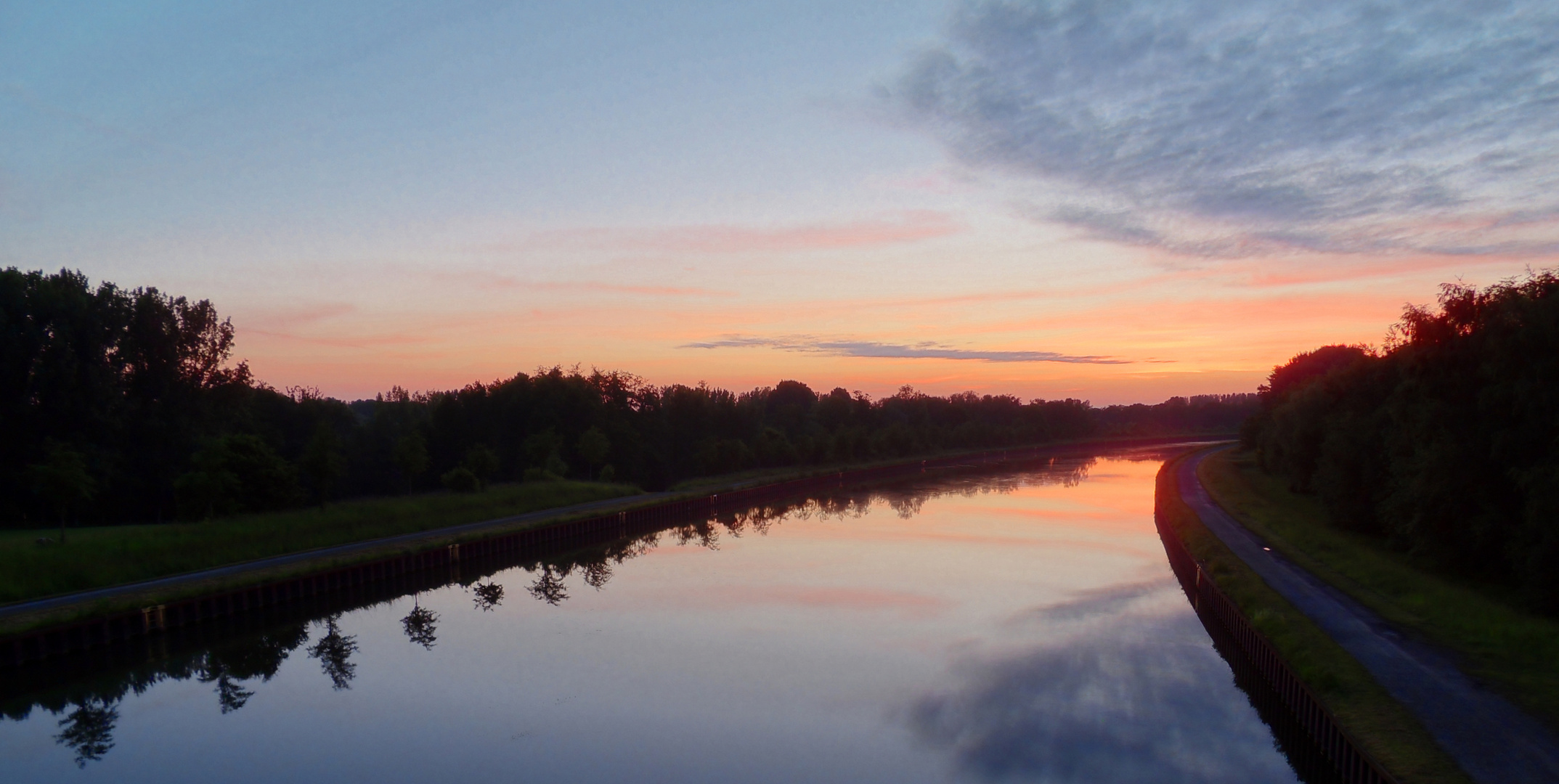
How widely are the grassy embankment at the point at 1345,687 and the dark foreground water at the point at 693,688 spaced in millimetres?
1384

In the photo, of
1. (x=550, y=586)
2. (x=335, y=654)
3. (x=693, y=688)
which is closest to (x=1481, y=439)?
(x=693, y=688)

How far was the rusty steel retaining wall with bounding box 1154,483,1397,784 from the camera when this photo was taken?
12641 mm

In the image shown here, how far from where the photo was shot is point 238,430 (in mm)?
49781

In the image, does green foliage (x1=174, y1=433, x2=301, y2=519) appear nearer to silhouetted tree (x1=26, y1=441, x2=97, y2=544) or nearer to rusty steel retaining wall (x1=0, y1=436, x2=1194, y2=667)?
silhouetted tree (x1=26, y1=441, x2=97, y2=544)

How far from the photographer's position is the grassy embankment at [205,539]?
76.3 feet

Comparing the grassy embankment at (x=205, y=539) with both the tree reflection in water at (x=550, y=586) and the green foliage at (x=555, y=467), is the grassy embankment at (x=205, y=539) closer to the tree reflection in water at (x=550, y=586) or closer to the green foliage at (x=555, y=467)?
the tree reflection in water at (x=550, y=586)

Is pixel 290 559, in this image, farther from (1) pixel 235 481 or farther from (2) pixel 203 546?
(1) pixel 235 481

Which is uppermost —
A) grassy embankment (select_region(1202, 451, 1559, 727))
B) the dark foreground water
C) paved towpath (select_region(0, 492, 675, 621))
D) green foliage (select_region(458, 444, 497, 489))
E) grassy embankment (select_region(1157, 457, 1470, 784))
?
green foliage (select_region(458, 444, 497, 489))

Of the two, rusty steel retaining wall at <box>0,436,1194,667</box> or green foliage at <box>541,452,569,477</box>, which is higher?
green foliage at <box>541,452,569,477</box>

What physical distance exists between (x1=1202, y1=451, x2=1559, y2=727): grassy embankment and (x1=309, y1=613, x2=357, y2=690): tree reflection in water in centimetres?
2109

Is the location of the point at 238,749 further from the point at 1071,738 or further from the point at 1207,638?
the point at 1207,638

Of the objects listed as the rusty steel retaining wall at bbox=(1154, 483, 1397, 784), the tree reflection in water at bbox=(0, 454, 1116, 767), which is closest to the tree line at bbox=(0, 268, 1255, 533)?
Result: the tree reflection in water at bbox=(0, 454, 1116, 767)

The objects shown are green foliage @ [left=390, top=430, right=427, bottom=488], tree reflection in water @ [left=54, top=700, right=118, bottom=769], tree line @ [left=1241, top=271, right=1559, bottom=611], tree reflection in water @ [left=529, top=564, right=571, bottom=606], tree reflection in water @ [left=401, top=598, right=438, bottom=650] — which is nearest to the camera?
tree reflection in water @ [left=54, top=700, right=118, bottom=769]

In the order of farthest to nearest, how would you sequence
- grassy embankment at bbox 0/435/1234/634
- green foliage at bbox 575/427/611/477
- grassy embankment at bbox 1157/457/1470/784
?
green foliage at bbox 575/427/611/477 < grassy embankment at bbox 0/435/1234/634 < grassy embankment at bbox 1157/457/1470/784
